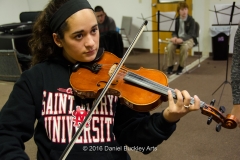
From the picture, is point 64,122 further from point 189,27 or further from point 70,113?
point 189,27

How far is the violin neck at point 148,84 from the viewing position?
90cm

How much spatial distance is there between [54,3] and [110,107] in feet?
1.47

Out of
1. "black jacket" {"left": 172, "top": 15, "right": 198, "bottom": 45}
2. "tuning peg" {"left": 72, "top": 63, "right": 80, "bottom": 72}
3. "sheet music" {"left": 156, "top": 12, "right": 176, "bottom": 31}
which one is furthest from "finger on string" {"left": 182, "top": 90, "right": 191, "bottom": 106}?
"black jacket" {"left": 172, "top": 15, "right": 198, "bottom": 45}

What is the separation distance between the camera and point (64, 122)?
917 millimetres

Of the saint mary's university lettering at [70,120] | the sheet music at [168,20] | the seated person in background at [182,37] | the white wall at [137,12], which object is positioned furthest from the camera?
the white wall at [137,12]

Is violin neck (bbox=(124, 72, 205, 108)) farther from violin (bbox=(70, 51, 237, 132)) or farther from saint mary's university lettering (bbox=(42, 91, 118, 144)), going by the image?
saint mary's university lettering (bbox=(42, 91, 118, 144))

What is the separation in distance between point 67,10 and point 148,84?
398 millimetres

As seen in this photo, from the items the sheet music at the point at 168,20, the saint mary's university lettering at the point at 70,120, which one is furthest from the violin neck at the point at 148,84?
the sheet music at the point at 168,20

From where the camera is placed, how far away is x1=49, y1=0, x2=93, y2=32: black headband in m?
0.90

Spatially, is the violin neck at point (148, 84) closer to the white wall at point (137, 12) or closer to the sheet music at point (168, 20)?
the sheet music at point (168, 20)

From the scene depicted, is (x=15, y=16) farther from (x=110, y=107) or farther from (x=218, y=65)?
(x=110, y=107)

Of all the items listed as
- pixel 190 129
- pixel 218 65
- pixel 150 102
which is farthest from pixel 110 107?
pixel 218 65

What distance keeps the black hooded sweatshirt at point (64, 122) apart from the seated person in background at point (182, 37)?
10.7 feet

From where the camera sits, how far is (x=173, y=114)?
0.83 meters
